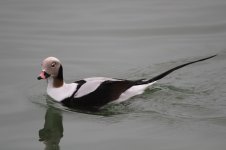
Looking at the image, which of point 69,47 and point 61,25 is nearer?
point 69,47

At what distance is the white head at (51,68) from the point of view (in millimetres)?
8289

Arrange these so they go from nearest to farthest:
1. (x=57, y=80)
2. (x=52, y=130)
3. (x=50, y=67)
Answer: (x=52, y=130) → (x=50, y=67) → (x=57, y=80)

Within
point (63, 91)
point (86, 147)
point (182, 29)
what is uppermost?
point (182, 29)

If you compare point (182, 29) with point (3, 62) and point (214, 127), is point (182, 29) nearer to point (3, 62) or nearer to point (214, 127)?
point (3, 62)

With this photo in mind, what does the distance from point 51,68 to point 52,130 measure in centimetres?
104

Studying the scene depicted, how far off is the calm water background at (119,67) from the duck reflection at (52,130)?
0.01 m

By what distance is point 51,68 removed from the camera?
27.3 ft

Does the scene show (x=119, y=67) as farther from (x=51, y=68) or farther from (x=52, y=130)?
(x=52, y=130)

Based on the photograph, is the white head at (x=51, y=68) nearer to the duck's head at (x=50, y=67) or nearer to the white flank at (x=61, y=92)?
the duck's head at (x=50, y=67)

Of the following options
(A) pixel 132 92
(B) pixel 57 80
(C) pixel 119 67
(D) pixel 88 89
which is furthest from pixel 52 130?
(C) pixel 119 67

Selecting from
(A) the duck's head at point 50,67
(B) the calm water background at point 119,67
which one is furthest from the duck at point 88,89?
(B) the calm water background at point 119,67

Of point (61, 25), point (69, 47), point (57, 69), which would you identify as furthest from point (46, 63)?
point (61, 25)

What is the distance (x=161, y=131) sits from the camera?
7.29 metres

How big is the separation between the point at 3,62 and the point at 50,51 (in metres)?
0.93
